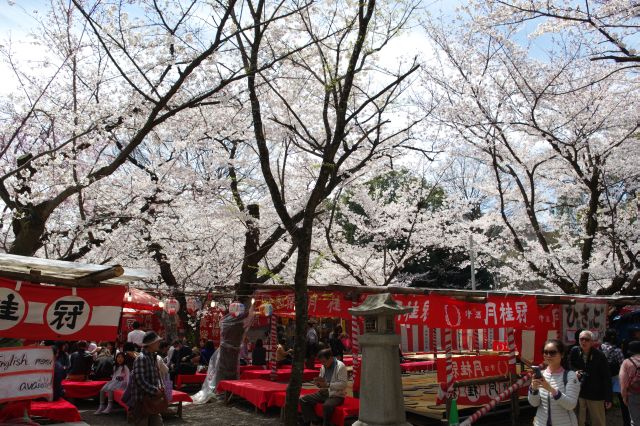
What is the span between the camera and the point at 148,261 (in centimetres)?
1908

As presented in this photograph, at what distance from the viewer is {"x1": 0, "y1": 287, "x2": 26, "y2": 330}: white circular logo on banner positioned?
21.1 feet

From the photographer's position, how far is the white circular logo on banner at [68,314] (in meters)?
6.84

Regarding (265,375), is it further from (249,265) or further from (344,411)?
(344,411)

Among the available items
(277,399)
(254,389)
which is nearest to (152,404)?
(277,399)

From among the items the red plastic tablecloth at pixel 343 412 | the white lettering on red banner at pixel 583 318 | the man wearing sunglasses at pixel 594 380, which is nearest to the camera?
the man wearing sunglasses at pixel 594 380

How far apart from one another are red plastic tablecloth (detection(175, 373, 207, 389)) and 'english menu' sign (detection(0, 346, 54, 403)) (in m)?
8.42

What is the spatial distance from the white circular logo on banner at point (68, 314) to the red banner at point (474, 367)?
6125 mm

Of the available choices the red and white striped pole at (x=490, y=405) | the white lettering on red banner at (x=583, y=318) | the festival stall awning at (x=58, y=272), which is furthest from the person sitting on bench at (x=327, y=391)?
the white lettering on red banner at (x=583, y=318)

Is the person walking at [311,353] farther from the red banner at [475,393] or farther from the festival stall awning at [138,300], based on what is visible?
the red banner at [475,393]

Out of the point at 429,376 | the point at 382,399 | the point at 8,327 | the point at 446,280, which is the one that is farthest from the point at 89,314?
the point at 446,280

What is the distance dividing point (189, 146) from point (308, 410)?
8792 millimetres

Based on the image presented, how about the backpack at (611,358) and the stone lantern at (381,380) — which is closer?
the stone lantern at (381,380)

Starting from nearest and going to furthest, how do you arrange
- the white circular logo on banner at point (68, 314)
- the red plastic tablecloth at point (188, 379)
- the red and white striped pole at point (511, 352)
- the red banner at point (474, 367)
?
the white circular logo on banner at point (68, 314), the red banner at point (474, 367), the red and white striped pole at point (511, 352), the red plastic tablecloth at point (188, 379)

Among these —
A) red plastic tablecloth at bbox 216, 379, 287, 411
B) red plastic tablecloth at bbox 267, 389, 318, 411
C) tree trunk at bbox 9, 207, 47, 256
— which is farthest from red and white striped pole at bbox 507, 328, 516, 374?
tree trunk at bbox 9, 207, 47, 256
